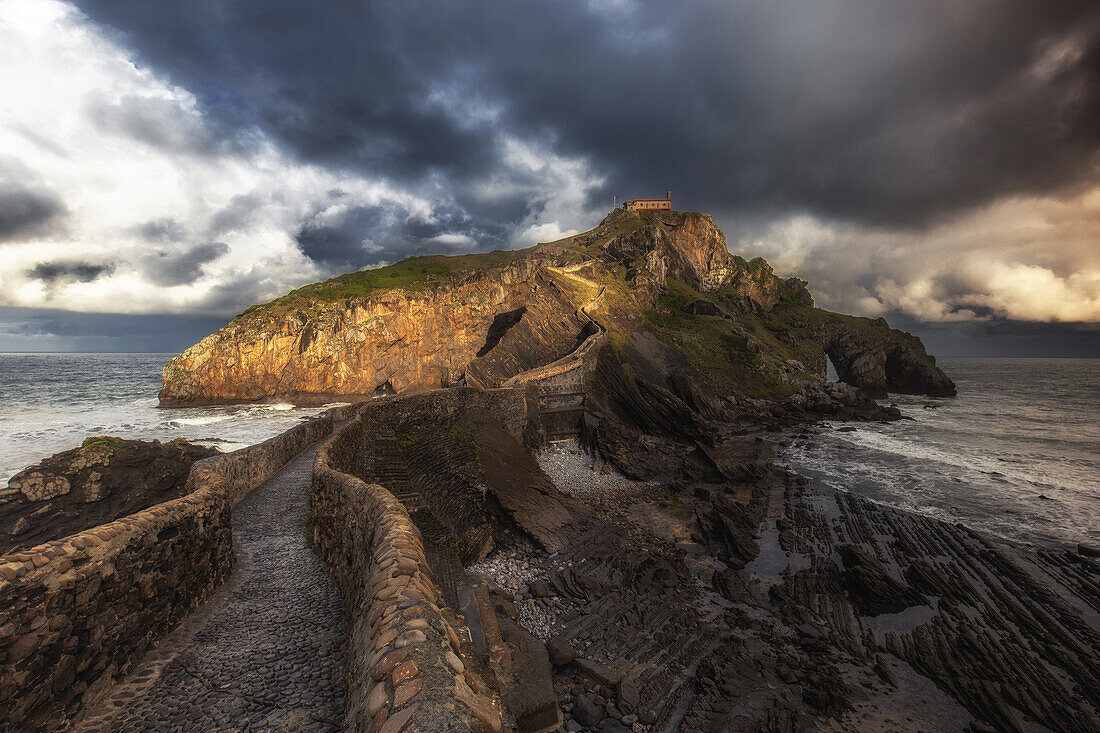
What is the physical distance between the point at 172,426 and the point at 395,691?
145 feet

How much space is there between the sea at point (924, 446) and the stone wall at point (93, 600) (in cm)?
2538

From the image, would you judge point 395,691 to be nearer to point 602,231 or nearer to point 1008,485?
point 1008,485

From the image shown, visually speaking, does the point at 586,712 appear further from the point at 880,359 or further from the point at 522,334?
the point at 880,359

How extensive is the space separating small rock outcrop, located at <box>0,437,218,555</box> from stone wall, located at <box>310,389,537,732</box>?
12.0 m

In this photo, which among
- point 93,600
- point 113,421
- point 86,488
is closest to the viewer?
point 93,600

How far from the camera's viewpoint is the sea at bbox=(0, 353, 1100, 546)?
1975cm

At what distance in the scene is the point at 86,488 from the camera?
1352cm

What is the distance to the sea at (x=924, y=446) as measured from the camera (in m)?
19.8

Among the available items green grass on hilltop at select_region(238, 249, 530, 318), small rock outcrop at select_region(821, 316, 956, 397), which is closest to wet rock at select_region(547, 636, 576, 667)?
green grass on hilltop at select_region(238, 249, 530, 318)

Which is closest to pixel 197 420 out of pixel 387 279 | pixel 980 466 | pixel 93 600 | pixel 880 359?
pixel 387 279

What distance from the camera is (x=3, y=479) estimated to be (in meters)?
20.8

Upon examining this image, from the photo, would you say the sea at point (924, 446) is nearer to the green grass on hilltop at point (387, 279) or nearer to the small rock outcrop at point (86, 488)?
the small rock outcrop at point (86, 488)

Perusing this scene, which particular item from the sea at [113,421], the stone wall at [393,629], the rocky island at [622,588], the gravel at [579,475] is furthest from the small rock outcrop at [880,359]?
the sea at [113,421]

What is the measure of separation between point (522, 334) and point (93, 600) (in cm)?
3804
